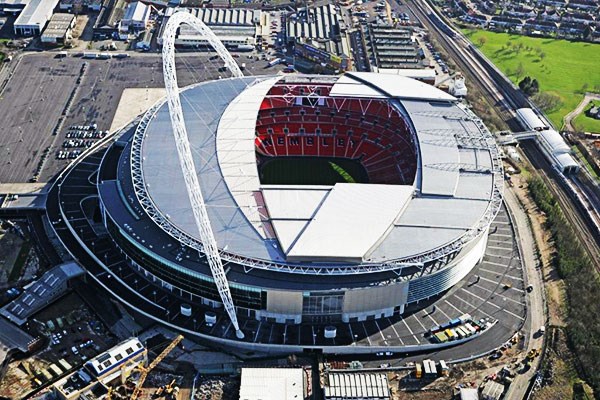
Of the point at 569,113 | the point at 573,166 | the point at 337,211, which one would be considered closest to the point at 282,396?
the point at 337,211

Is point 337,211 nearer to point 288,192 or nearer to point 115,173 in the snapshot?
point 288,192

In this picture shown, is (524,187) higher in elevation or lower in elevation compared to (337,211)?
lower

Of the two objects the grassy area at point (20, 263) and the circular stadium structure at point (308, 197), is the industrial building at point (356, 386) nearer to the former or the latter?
the circular stadium structure at point (308, 197)

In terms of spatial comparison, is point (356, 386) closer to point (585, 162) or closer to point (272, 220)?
point (272, 220)

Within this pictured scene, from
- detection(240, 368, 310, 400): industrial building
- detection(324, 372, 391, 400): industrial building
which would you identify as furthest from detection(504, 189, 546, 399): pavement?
detection(240, 368, 310, 400): industrial building

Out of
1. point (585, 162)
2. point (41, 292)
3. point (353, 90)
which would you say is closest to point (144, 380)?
point (41, 292)

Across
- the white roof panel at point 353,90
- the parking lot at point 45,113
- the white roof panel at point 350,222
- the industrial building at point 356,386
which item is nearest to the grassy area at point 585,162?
the white roof panel at point 353,90
